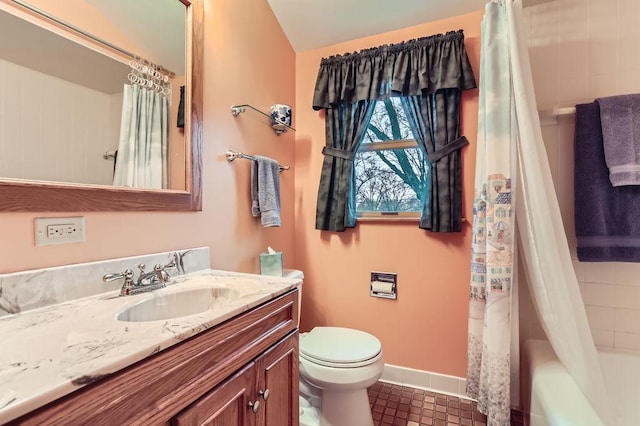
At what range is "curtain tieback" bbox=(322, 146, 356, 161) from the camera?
2011 millimetres

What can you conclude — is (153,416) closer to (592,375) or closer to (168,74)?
(168,74)

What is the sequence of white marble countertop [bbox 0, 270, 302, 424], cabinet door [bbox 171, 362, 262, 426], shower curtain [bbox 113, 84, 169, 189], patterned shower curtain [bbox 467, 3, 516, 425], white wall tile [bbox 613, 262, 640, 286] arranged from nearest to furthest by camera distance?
white marble countertop [bbox 0, 270, 302, 424]
cabinet door [bbox 171, 362, 262, 426]
shower curtain [bbox 113, 84, 169, 189]
patterned shower curtain [bbox 467, 3, 516, 425]
white wall tile [bbox 613, 262, 640, 286]

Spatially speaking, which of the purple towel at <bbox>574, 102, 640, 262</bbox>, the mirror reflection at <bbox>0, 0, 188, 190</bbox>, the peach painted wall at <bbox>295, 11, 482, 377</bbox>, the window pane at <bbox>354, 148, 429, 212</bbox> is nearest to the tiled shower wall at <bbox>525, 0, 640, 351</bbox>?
the purple towel at <bbox>574, 102, 640, 262</bbox>

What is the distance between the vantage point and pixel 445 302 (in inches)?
72.5

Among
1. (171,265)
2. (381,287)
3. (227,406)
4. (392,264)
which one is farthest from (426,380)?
(171,265)

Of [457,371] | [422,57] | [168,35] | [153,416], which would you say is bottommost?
[457,371]

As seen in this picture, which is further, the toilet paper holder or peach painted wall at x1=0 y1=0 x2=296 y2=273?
the toilet paper holder

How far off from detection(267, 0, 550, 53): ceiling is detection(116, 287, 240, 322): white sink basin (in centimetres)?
180

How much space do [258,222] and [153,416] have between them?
4.10 feet

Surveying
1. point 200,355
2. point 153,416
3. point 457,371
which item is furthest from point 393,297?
point 153,416

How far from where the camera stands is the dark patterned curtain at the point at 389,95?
5.76ft

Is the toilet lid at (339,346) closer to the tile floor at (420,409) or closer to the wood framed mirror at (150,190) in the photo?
the tile floor at (420,409)

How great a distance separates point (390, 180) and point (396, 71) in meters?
0.69

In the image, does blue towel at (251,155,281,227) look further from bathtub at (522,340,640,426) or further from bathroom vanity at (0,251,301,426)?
bathtub at (522,340,640,426)
